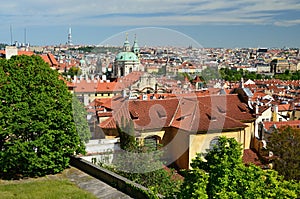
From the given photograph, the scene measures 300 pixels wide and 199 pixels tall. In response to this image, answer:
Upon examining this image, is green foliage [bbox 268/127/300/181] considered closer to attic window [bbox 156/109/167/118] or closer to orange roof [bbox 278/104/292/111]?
attic window [bbox 156/109/167/118]

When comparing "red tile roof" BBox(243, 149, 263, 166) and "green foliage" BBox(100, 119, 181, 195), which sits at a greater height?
"green foliage" BBox(100, 119, 181, 195)

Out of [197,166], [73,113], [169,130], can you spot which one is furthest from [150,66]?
[197,166]

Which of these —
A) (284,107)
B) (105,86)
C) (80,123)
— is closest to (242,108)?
(80,123)

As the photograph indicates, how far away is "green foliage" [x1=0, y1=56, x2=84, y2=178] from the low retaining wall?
698mm

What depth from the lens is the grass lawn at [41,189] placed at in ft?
37.6

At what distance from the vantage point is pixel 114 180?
12.3 meters

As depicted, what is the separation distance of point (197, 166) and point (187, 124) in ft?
34.6

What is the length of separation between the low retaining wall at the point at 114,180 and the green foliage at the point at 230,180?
3.10 meters

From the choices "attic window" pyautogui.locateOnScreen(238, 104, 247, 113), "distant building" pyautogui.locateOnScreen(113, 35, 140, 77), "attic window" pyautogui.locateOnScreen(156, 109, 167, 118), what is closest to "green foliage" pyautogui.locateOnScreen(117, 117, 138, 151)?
"attic window" pyautogui.locateOnScreen(156, 109, 167, 118)

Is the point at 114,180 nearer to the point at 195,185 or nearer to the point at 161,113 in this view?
the point at 195,185

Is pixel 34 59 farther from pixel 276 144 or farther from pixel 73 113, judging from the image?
pixel 276 144

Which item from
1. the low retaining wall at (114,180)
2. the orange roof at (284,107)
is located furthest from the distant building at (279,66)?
the low retaining wall at (114,180)

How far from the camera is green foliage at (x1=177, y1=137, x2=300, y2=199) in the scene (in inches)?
259

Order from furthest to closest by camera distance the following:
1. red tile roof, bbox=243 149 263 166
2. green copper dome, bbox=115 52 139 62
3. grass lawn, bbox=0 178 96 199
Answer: green copper dome, bbox=115 52 139 62 < red tile roof, bbox=243 149 263 166 < grass lawn, bbox=0 178 96 199
